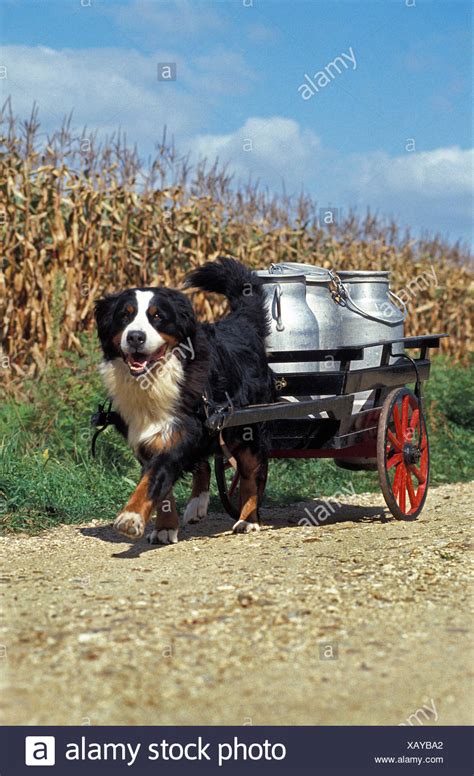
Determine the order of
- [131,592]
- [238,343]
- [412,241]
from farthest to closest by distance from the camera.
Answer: [412,241]
[238,343]
[131,592]

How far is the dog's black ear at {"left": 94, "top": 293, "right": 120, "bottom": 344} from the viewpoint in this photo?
18.1 feet

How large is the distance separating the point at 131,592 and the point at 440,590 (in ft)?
4.89

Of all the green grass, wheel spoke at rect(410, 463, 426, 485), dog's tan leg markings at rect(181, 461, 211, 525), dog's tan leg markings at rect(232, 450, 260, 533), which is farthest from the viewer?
wheel spoke at rect(410, 463, 426, 485)

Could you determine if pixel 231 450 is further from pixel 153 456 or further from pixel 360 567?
pixel 360 567

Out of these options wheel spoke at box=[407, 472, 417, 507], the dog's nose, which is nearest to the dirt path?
wheel spoke at box=[407, 472, 417, 507]

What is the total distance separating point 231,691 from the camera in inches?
123

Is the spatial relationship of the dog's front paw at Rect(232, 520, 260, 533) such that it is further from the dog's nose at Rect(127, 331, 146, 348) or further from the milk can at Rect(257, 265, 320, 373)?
the dog's nose at Rect(127, 331, 146, 348)

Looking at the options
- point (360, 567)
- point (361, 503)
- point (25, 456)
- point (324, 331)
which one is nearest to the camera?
point (360, 567)

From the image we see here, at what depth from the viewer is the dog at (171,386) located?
17.6 feet

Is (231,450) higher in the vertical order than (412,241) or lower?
lower

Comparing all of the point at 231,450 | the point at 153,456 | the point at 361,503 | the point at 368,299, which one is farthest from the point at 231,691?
the point at 361,503

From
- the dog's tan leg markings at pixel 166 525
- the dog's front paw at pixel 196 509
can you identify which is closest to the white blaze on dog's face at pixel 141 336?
the dog's tan leg markings at pixel 166 525

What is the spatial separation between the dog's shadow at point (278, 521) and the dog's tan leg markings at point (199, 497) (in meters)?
0.10

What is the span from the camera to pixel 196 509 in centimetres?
659
